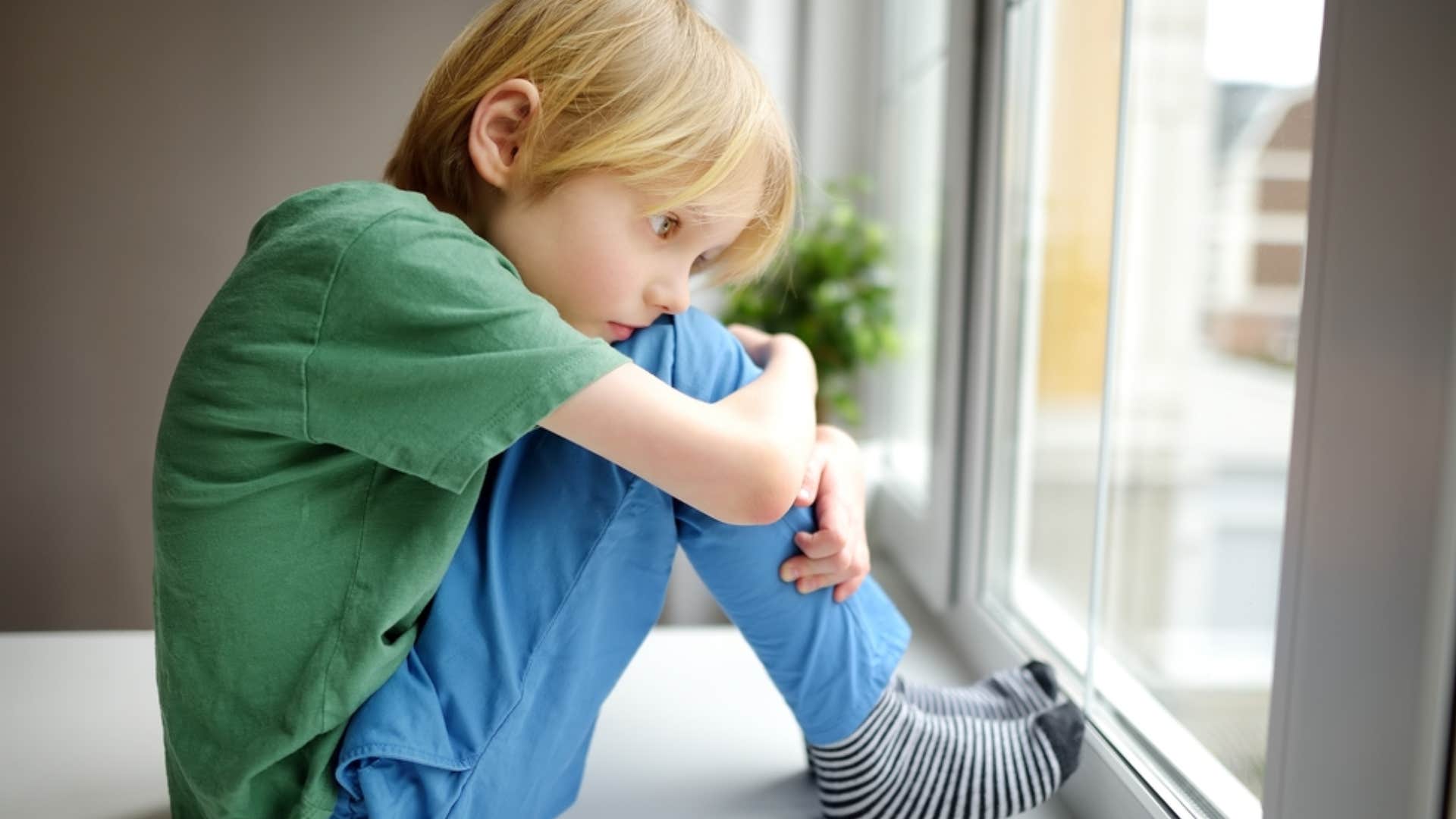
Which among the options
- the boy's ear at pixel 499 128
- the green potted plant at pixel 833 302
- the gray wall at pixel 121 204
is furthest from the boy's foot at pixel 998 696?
the gray wall at pixel 121 204

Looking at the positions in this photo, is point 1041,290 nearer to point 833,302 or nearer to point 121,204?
point 833,302

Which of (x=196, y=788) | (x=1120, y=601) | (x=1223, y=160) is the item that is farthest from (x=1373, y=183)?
(x=1223, y=160)

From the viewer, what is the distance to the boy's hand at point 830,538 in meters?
0.74

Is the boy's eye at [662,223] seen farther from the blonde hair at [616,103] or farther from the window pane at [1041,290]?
the window pane at [1041,290]

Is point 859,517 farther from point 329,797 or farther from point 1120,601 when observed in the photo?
point 1120,601

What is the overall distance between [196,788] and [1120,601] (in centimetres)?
221

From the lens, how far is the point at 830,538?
2.41ft

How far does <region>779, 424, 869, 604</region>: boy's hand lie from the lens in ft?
2.42

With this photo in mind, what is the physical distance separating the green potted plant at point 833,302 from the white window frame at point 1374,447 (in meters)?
0.97

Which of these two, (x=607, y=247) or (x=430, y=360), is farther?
(x=607, y=247)

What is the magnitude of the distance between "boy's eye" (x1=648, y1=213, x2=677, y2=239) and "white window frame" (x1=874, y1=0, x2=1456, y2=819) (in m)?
0.39

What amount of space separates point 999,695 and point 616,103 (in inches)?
22.3

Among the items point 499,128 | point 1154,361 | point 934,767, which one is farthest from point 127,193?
point 1154,361

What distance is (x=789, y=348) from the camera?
2.78ft
